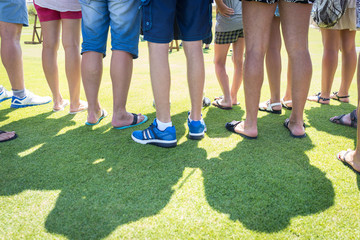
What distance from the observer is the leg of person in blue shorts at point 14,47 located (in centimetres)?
308

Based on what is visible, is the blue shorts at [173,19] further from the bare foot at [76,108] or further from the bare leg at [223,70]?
the bare foot at [76,108]

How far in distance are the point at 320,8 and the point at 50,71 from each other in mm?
2725

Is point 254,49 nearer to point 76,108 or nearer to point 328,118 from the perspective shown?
point 328,118

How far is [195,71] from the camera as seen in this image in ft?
7.19

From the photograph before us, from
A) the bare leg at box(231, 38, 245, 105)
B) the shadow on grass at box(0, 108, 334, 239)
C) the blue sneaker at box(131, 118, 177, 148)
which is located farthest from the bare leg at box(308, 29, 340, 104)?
the blue sneaker at box(131, 118, 177, 148)

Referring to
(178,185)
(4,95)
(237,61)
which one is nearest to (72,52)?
(4,95)

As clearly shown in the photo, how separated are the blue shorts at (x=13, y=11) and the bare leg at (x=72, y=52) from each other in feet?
2.77

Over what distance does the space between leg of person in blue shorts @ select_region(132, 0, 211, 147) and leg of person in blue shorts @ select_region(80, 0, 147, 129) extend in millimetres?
373

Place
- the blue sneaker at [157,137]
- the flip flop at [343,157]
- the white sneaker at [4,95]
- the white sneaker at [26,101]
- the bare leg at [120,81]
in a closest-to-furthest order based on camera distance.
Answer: the flip flop at [343,157] → the blue sneaker at [157,137] → the bare leg at [120,81] → the white sneaker at [26,101] → the white sneaker at [4,95]

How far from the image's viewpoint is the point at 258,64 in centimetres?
216

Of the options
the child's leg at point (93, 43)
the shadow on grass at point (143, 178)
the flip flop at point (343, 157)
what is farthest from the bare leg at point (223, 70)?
the flip flop at point (343, 157)

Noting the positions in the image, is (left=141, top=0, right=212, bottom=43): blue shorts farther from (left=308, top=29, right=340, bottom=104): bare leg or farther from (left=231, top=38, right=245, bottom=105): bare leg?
(left=308, top=29, right=340, bottom=104): bare leg

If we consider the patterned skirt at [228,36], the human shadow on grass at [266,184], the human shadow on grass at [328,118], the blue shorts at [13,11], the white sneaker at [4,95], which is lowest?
the human shadow on grass at [266,184]

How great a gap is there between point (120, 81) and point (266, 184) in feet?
4.80
